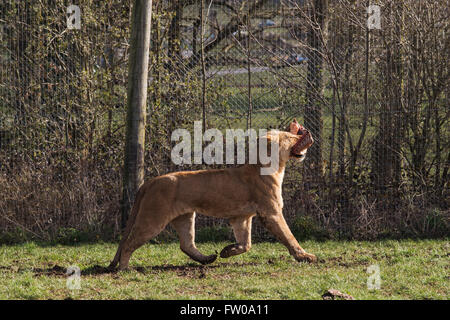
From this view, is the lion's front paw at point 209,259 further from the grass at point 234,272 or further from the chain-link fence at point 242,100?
the chain-link fence at point 242,100

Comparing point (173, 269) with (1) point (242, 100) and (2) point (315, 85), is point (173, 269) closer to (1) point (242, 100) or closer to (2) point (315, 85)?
(1) point (242, 100)

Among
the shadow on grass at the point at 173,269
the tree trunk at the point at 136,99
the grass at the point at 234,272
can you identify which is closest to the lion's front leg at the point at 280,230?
the grass at the point at 234,272

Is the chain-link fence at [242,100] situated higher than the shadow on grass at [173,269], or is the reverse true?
the chain-link fence at [242,100]

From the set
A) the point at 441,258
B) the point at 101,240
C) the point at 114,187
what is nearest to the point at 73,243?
the point at 101,240

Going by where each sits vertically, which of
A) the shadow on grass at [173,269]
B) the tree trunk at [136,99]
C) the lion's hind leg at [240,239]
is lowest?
the shadow on grass at [173,269]

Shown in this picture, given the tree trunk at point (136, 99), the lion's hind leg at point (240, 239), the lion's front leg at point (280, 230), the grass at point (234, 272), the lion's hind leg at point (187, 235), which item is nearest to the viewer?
the grass at point (234, 272)

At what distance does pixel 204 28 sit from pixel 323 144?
7.80ft

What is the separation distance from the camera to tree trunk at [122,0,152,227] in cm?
852

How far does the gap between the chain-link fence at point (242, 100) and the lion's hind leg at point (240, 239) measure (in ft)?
5.46

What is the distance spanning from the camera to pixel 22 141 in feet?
30.3

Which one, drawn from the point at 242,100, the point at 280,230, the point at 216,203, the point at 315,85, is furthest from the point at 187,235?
the point at 315,85

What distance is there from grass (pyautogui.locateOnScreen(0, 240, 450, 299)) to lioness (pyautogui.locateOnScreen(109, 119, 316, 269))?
0.28 metres

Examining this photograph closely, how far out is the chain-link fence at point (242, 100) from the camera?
892 cm

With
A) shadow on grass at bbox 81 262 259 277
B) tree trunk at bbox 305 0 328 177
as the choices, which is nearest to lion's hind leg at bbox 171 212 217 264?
shadow on grass at bbox 81 262 259 277
